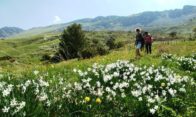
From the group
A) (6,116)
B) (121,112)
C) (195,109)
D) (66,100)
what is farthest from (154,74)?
(6,116)

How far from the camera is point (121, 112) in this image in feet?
28.0

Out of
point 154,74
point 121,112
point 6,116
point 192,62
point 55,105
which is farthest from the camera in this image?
point 192,62

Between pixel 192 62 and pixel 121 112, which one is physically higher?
pixel 121 112

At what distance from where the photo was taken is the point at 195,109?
954 centimetres

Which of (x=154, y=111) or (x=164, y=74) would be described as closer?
(x=154, y=111)

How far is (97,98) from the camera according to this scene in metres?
8.50

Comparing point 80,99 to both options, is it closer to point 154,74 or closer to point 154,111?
point 154,111

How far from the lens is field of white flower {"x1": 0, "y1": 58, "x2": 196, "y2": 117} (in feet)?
24.0

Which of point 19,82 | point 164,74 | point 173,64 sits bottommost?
point 173,64

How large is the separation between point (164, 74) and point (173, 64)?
710cm

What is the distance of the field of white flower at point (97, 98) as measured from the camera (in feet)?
24.0

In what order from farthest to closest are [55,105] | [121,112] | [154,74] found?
1. [154,74]
2. [121,112]
3. [55,105]

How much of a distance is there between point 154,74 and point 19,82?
4.42 metres

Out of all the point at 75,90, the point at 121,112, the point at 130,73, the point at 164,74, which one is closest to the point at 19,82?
the point at 75,90
